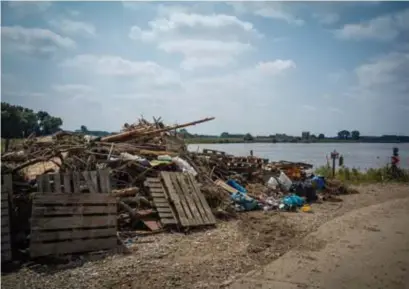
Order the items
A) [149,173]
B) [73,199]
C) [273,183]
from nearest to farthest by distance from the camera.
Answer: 1. [73,199]
2. [149,173]
3. [273,183]

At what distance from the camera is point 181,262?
6.45 m

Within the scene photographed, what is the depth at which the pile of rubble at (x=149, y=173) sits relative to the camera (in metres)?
8.45

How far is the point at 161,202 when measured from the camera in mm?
9102

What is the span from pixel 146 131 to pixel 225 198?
4543 millimetres

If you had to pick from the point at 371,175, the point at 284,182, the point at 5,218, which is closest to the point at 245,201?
the point at 284,182

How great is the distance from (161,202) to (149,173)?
4.70ft

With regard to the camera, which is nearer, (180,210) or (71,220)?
(71,220)

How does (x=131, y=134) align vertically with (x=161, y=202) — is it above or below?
above

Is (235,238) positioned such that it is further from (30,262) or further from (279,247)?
(30,262)

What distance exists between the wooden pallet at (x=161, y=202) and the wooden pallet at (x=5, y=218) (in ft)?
10.8

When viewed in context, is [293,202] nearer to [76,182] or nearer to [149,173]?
[149,173]

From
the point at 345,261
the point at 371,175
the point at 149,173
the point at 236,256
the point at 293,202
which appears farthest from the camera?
the point at 371,175

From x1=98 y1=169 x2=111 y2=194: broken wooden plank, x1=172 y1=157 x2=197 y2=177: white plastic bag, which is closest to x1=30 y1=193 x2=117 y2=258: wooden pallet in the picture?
x1=98 y1=169 x2=111 y2=194: broken wooden plank

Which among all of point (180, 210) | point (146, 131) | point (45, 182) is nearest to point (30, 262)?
point (45, 182)
